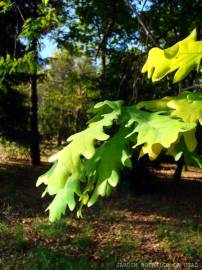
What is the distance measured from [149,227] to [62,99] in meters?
13.1

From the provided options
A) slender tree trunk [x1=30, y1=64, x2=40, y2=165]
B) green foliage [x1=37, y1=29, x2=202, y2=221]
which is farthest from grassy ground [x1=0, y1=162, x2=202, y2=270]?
green foliage [x1=37, y1=29, x2=202, y2=221]

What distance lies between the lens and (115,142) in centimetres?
102

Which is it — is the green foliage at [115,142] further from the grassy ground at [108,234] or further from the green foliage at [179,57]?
the grassy ground at [108,234]

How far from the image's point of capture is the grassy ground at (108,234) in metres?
6.51

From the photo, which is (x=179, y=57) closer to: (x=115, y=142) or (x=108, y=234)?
(x=115, y=142)

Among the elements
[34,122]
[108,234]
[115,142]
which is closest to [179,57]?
[115,142]

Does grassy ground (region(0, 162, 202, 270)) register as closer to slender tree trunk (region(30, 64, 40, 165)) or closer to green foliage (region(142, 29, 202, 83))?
slender tree trunk (region(30, 64, 40, 165))

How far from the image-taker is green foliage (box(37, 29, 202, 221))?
94 centimetres

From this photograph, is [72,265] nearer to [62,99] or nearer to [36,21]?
[36,21]

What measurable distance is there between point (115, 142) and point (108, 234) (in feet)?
22.8

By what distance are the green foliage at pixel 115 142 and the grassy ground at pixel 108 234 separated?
17.8 feet

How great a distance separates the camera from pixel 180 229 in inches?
322

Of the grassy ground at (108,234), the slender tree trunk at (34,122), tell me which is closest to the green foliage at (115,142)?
the grassy ground at (108,234)

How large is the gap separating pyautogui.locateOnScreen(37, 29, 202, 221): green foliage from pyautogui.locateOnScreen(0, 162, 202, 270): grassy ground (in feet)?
17.8
